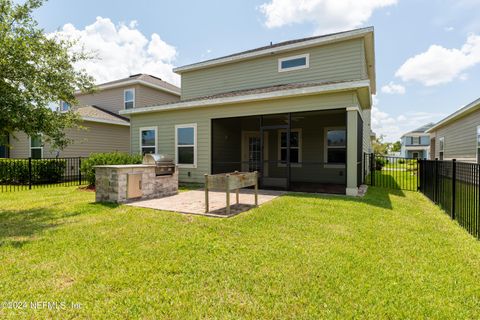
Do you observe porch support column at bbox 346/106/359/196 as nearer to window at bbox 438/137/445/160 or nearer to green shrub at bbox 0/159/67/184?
green shrub at bbox 0/159/67/184

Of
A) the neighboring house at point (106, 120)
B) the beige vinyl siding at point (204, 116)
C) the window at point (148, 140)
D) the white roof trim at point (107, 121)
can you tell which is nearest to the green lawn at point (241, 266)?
the beige vinyl siding at point (204, 116)

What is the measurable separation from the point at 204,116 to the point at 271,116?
9.28ft

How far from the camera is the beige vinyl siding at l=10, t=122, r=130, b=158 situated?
13.7m

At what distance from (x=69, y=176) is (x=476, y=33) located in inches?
809

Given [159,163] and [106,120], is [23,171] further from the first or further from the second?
[159,163]

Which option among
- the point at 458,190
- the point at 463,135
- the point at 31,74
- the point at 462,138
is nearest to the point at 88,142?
the point at 31,74

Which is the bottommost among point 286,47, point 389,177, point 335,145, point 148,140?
point 389,177

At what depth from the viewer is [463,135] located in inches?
520

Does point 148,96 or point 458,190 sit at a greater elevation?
point 148,96

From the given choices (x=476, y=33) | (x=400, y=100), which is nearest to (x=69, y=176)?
(x=476, y=33)

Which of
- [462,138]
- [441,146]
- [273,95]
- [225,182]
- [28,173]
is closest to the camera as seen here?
[225,182]

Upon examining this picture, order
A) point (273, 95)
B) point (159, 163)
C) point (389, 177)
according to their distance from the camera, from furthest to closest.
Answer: point (389, 177) < point (273, 95) < point (159, 163)

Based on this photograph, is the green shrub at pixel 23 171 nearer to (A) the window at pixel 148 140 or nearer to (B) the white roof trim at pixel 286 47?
(A) the window at pixel 148 140

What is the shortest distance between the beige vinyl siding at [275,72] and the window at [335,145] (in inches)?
96.3
